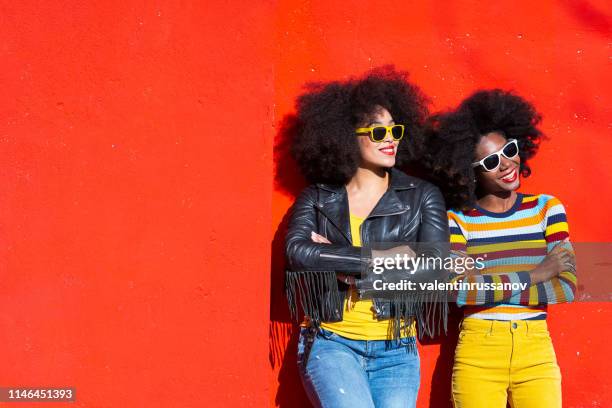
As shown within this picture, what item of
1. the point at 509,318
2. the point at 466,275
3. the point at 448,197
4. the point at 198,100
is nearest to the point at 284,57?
the point at 198,100

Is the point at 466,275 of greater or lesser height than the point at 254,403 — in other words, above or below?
above

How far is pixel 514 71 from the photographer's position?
498cm

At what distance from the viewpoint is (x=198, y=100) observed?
420 cm

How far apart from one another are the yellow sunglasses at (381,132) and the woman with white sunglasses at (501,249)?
1.03 ft

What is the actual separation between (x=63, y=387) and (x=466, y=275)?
211 centimetres

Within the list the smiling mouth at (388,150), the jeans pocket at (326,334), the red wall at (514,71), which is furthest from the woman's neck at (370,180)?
the jeans pocket at (326,334)

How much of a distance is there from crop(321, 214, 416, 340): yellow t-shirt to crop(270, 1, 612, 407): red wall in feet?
2.07

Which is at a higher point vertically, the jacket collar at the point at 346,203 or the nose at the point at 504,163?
the nose at the point at 504,163

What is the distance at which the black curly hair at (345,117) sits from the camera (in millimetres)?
4465

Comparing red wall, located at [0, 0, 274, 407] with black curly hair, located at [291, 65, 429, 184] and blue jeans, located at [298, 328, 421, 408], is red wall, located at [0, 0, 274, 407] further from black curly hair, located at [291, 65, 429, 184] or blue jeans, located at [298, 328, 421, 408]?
black curly hair, located at [291, 65, 429, 184]

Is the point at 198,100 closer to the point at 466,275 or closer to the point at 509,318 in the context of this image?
→ the point at 466,275

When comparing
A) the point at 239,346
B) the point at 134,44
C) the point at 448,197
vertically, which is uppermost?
the point at 134,44

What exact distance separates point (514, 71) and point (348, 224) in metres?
1.50

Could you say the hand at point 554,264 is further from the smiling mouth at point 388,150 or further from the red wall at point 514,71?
the smiling mouth at point 388,150
